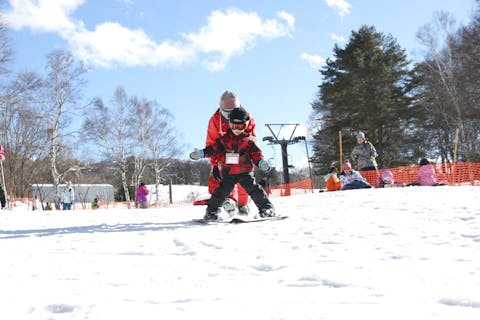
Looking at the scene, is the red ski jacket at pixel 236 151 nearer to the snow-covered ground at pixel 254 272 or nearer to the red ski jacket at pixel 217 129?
the red ski jacket at pixel 217 129

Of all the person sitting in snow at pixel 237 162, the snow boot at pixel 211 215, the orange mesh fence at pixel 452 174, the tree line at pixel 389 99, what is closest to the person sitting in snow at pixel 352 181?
the orange mesh fence at pixel 452 174

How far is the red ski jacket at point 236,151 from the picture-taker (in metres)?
4.58

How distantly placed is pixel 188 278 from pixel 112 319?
59 centimetres

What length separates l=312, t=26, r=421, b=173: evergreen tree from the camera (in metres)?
24.1

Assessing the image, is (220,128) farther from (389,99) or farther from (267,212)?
(389,99)

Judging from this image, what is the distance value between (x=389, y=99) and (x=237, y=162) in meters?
21.5

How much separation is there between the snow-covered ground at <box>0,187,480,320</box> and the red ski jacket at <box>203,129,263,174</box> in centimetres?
112

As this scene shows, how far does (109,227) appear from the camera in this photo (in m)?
4.26

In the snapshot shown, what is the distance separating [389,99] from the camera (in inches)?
939

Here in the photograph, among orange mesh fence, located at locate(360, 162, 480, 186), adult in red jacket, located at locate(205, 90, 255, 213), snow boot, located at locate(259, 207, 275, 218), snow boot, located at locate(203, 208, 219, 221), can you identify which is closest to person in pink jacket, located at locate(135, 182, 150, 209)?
orange mesh fence, located at locate(360, 162, 480, 186)

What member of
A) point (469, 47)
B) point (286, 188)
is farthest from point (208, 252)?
point (469, 47)

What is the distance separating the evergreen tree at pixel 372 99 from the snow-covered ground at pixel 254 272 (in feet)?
70.5

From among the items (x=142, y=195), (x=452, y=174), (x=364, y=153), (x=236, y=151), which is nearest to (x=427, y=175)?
(x=364, y=153)

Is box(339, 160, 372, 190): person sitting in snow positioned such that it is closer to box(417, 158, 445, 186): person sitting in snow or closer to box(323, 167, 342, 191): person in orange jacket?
box(323, 167, 342, 191): person in orange jacket
